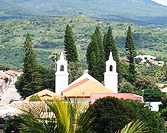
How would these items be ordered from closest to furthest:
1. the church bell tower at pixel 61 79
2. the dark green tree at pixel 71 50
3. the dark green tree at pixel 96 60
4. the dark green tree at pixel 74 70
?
the church bell tower at pixel 61 79
the dark green tree at pixel 96 60
the dark green tree at pixel 74 70
the dark green tree at pixel 71 50

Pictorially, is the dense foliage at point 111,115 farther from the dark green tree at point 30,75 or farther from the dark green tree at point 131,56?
the dark green tree at point 131,56

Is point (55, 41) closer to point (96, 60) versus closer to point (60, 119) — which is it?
point (96, 60)

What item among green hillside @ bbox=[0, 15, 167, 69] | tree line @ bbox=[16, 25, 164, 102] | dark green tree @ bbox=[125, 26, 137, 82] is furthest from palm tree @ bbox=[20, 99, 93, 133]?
green hillside @ bbox=[0, 15, 167, 69]

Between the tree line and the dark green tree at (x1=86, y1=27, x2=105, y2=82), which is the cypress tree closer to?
the tree line

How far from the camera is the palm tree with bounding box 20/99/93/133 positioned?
5.50 m

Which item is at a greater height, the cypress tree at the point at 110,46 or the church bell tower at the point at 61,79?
the cypress tree at the point at 110,46

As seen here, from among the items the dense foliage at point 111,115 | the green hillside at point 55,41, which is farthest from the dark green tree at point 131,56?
the green hillside at point 55,41

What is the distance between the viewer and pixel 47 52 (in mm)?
161750

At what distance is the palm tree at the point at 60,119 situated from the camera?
18.1ft

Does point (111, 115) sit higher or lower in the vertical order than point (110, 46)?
lower

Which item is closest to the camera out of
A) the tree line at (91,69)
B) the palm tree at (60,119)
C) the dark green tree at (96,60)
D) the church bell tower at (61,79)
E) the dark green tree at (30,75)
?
the palm tree at (60,119)

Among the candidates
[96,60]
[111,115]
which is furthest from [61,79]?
[111,115]

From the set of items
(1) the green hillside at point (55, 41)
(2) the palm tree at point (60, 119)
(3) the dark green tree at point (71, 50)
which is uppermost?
(2) the palm tree at point (60, 119)

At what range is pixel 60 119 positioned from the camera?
5.48m
